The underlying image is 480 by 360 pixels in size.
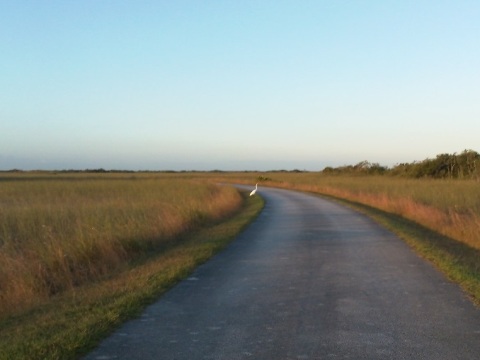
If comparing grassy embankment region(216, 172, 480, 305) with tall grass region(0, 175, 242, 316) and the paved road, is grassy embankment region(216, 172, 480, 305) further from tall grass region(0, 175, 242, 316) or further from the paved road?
tall grass region(0, 175, 242, 316)

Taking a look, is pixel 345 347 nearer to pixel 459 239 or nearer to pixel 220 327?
pixel 220 327

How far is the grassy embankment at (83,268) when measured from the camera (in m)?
6.52

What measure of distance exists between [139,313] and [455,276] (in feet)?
17.9

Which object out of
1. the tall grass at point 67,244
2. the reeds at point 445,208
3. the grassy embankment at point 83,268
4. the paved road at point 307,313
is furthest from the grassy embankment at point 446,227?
the tall grass at point 67,244

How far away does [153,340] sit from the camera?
6.07 m

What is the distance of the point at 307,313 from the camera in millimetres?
7250

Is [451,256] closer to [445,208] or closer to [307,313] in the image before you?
[307,313]

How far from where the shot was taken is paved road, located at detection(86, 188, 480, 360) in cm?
577

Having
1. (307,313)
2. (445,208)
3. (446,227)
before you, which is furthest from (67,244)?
(445,208)

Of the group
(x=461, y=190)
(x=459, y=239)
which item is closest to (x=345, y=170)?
(x=461, y=190)

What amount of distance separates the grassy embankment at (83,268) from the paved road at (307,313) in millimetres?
443

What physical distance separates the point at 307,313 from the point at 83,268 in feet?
20.5

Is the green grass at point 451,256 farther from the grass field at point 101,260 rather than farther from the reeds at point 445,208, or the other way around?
the reeds at point 445,208

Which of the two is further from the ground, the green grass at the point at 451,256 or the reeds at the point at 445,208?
the reeds at the point at 445,208
